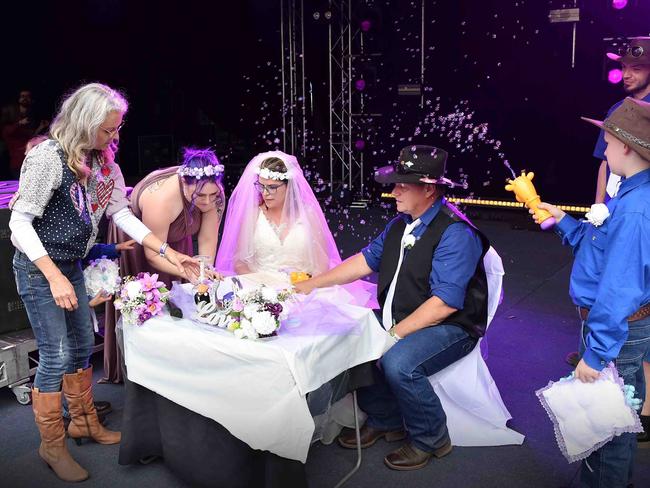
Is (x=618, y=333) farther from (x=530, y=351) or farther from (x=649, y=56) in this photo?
(x=530, y=351)

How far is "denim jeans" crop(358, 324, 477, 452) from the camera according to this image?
2961 millimetres

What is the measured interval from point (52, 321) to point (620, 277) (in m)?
2.23

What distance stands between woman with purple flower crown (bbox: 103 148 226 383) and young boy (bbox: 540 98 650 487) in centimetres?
190

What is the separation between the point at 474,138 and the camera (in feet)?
29.8

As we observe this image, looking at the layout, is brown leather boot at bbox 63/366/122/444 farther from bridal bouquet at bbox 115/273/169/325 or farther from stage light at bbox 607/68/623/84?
stage light at bbox 607/68/623/84

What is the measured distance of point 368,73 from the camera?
9.49 meters

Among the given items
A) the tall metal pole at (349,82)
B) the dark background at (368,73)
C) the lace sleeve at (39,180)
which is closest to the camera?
the lace sleeve at (39,180)

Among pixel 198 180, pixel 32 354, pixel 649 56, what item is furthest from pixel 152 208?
pixel 649 56

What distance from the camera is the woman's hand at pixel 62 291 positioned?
270 centimetres

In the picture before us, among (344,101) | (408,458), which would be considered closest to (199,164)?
(408,458)

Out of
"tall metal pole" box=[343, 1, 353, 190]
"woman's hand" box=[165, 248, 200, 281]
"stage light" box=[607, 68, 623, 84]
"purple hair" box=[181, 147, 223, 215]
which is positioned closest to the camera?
"woman's hand" box=[165, 248, 200, 281]

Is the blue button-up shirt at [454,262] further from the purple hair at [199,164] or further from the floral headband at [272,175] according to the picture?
the purple hair at [199,164]

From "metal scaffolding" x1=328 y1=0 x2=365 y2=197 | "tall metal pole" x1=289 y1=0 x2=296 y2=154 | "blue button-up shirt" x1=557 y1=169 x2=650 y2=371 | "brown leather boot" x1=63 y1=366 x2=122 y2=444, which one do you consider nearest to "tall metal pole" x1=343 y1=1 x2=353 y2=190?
"metal scaffolding" x1=328 y1=0 x2=365 y2=197

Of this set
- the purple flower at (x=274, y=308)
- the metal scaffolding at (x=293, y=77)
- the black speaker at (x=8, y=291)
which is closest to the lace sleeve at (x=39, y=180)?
the purple flower at (x=274, y=308)
